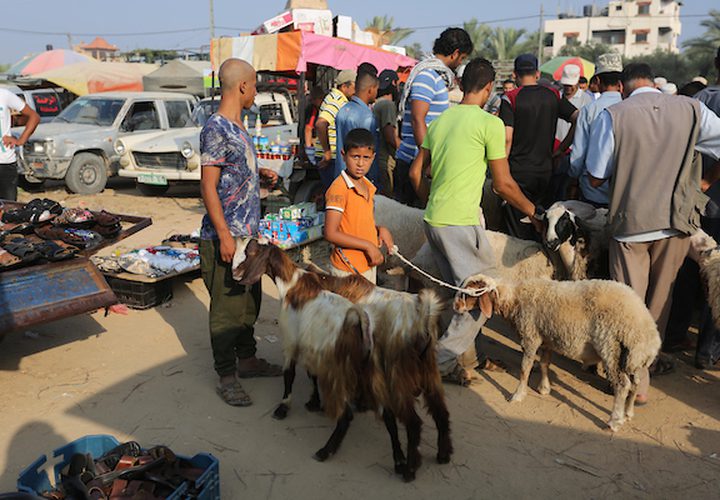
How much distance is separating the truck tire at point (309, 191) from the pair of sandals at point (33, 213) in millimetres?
4241

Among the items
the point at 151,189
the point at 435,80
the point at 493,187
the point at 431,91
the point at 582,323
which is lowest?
the point at 151,189

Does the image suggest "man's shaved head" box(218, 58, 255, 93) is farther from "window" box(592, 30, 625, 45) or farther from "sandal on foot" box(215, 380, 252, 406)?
"window" box(592, 30, 625, 45)

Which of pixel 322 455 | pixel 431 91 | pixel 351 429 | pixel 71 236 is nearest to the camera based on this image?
pixel 322 455

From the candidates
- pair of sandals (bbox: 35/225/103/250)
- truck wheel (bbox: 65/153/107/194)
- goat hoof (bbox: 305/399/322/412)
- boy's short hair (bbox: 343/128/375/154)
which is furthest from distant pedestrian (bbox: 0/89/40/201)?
truck wheel (bbox: 65/153/107/194)

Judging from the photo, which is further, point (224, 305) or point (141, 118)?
point (141, 118)

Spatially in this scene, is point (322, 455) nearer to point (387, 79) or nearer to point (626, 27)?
point (387, 79)

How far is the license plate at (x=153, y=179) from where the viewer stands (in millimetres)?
12298

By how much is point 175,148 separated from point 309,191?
448 cm

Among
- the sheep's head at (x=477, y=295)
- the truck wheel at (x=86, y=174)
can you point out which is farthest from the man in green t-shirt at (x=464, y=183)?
the truck wheel at (x=86, y=174)

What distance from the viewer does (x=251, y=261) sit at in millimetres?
4023

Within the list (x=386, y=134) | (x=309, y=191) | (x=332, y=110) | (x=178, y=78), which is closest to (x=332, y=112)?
(x=332, y=110)

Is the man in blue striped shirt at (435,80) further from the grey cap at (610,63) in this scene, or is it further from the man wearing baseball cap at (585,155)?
the grey cap at (610,63)

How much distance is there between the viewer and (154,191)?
13.4 meters

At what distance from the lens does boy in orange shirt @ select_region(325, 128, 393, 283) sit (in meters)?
4.16
